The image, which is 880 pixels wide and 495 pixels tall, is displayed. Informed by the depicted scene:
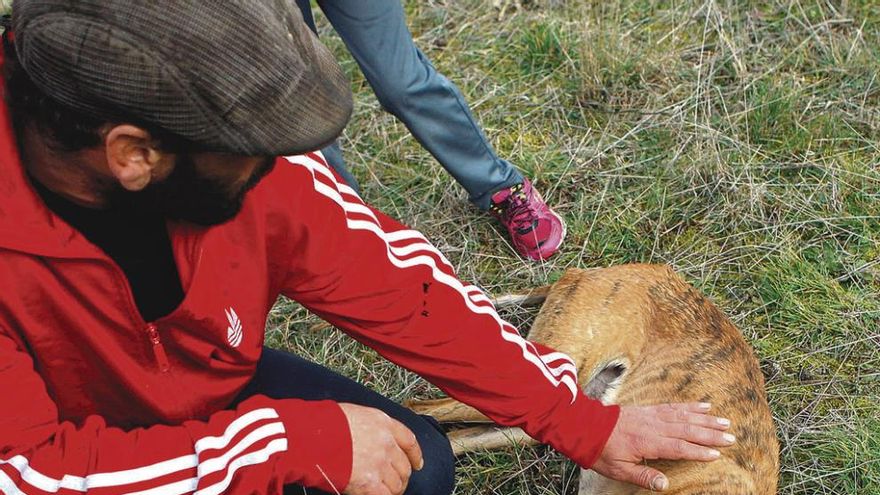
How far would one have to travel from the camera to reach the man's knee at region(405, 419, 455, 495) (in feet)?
8.84

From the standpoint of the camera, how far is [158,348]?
7.02 ft

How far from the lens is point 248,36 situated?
1.67m

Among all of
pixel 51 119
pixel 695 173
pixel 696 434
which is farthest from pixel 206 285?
pixel 695 173

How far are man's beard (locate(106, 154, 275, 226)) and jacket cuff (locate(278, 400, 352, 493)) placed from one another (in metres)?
0.51

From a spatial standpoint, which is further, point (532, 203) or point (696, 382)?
point (532, 203)

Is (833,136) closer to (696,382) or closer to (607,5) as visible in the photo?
(607,5)

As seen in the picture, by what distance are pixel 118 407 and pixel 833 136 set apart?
134 inches

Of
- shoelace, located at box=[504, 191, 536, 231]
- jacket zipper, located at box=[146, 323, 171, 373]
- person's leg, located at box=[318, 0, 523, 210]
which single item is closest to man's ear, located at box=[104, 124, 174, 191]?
jacket zipper, located at box=[146, 323, 171, 373]

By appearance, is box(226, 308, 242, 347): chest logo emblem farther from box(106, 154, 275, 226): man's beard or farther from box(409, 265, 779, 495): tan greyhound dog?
box(409, 265, 779, 495): tan greyhound dog

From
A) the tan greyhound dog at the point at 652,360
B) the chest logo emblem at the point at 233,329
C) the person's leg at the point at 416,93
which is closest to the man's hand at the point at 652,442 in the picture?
the tan greyhound dog at the point at 652,360

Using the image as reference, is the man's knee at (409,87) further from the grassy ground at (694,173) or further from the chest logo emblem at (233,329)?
the chest logo emblem at (233,329)

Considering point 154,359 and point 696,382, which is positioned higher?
point 154,359

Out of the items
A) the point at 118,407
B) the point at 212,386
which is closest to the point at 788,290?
the point at 212,386

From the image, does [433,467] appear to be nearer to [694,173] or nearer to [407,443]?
[407,443]
